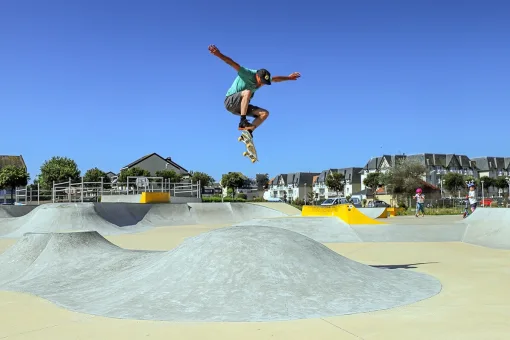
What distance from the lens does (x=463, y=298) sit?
20.4 feet

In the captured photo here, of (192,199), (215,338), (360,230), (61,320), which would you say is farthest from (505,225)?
(192,199)

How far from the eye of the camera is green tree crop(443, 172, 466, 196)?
90812 mm

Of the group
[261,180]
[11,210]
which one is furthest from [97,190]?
[261,180]

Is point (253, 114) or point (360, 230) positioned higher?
point (253, 114)

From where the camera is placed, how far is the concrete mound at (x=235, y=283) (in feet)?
17.6

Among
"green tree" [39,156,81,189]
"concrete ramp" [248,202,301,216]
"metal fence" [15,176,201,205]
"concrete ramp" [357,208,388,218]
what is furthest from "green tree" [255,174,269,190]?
"concrete ramp" [357,208,388,218]

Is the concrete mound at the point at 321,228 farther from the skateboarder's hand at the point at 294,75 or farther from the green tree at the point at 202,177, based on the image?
the green tree at the point at 202,177

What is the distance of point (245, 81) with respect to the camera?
26.2 feet

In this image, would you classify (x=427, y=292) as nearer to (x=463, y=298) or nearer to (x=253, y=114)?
(x=463, y=298)

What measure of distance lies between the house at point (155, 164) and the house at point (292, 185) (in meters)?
40.7

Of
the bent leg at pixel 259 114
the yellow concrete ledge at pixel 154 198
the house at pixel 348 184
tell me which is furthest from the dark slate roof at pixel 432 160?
the bent leg at pixel 259 114

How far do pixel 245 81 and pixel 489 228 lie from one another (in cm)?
1083

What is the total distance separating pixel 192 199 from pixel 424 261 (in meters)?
25.1

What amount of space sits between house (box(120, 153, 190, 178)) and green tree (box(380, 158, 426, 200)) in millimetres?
50282
